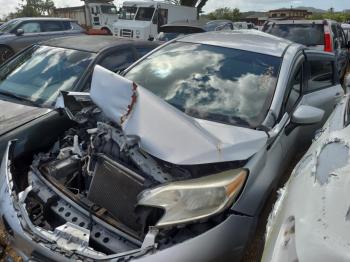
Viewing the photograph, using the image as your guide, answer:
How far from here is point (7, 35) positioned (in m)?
11.2

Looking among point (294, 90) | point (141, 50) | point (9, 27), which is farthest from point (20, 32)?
point (294, 90)

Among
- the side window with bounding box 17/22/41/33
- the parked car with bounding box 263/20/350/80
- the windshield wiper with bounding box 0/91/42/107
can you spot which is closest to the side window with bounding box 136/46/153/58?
the windshield wiper with bounding box 0/91/42/107

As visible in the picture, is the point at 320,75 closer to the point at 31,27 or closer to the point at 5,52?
the point at 5,52

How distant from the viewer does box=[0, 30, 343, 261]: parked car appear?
80.1 inches

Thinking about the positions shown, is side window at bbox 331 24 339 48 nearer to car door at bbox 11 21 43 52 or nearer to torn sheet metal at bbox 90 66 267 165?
torn sheet metal at bbox 90 66 267 165

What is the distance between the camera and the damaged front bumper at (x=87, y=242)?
1.91 metres

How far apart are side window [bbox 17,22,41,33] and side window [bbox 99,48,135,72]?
27.4 feet

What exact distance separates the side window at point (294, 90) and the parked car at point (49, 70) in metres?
2.11

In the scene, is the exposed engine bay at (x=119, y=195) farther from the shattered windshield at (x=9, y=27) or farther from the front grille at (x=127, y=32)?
the front grille at (x=127, y=32)

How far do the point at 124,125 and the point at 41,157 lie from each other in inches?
29.9

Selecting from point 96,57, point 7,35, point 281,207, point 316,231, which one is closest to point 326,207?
point 316,231

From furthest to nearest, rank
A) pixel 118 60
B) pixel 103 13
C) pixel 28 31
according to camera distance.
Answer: pixel 103 13, pixel 28 31, pixel 118 60

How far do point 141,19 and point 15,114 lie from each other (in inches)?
609

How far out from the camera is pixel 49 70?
13.8 feet
